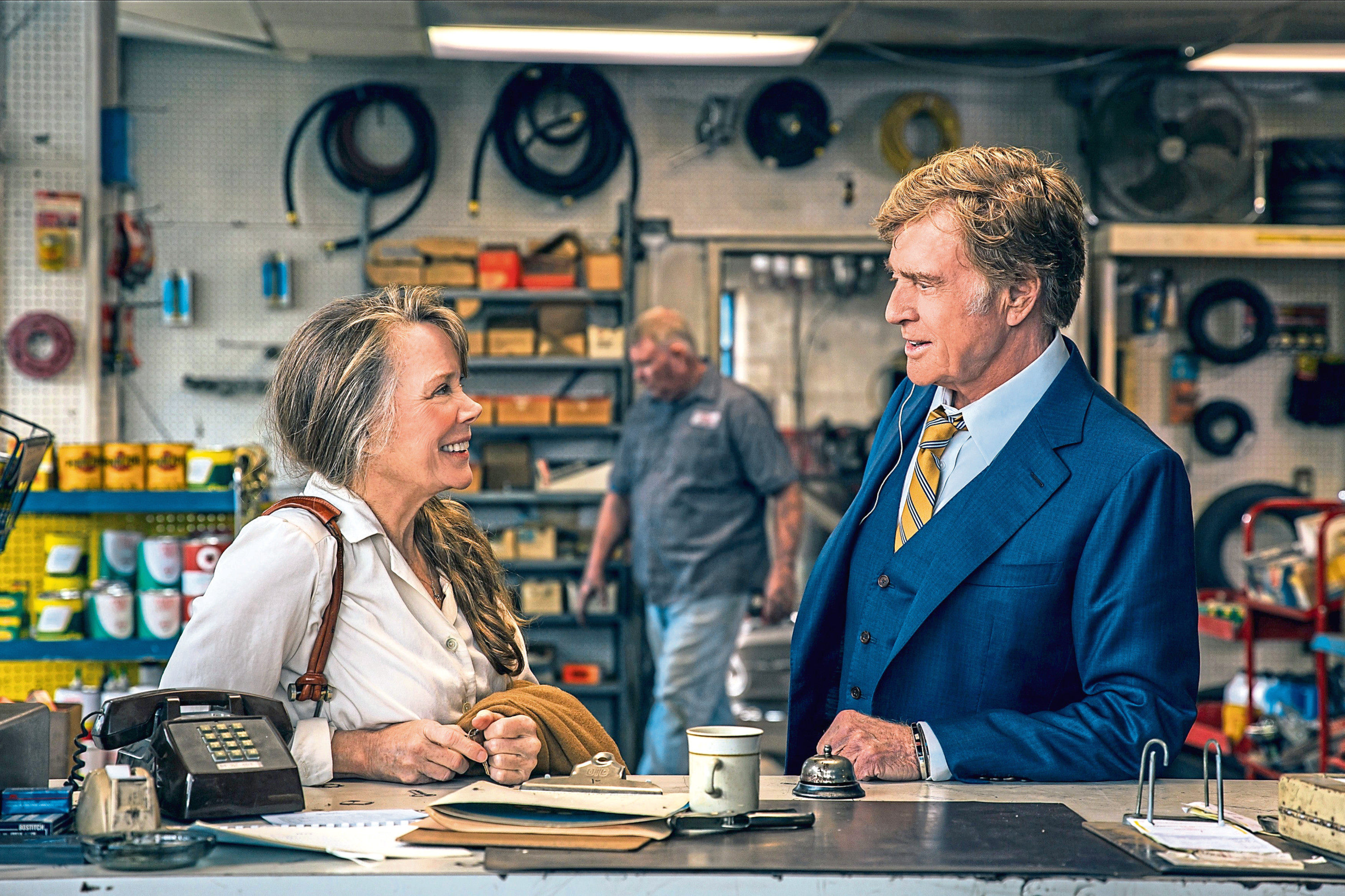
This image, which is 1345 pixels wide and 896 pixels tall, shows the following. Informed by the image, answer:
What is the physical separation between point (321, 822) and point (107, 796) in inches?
9.7

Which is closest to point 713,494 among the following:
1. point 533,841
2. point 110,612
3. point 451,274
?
point 451,274

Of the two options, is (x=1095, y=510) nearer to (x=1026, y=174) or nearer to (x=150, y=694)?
(x=1026, y=174)

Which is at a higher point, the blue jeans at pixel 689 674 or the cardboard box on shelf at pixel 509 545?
the cardboard box on shelf at pixel 509 545

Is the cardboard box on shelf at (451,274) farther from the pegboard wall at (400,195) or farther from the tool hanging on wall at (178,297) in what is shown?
the tool hanging on wall at (178,297)

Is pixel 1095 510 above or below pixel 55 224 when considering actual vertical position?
below

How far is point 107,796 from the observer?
4.52ft

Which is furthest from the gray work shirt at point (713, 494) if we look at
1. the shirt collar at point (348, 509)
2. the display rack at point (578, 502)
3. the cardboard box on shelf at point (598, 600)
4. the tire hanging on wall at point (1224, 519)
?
the shirt collar at point (348, 509)

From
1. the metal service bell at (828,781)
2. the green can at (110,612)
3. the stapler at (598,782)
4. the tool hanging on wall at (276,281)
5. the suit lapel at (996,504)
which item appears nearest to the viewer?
the stapler at (598,782)

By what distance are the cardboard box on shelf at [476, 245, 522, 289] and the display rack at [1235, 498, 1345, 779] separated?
360cm

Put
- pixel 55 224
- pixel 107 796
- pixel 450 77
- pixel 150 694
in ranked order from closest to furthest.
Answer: pixel 107 796
pixel 150 694
pixel 55 224
pixel 450 77

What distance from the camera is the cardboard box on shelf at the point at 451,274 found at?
6.27 m

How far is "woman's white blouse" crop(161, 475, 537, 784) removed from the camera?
1.83m

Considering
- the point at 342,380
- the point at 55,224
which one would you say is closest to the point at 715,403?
the point at 55,224

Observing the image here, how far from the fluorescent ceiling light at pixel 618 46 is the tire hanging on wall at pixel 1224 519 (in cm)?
331
